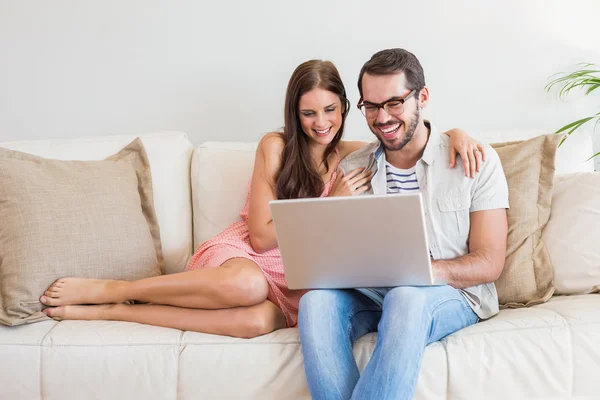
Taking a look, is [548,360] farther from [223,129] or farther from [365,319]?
[223,129]

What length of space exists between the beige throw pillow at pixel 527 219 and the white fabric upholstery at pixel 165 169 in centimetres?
108

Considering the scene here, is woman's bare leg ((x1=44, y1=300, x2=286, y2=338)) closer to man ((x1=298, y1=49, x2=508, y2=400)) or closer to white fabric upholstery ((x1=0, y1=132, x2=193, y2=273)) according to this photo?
man ((x1=298, y1=49, x2=508, y2=400))

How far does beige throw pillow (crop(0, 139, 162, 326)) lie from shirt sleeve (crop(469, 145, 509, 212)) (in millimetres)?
1043

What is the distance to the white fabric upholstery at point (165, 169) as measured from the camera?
8.04ft

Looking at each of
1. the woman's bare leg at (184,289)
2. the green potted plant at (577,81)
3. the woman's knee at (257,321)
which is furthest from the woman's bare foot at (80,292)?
the green potted plant at (577,81)

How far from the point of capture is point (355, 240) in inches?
64.0

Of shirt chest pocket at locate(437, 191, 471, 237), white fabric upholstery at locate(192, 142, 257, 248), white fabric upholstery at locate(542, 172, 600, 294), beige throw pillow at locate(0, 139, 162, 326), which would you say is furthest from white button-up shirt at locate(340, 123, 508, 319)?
beige throw pillow at locate(0, 139, 162, 326)

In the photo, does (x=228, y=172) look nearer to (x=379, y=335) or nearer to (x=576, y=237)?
(x=379, y=335)

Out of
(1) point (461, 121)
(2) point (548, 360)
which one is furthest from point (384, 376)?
(1) point (461, 121)

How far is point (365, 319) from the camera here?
1865 mm

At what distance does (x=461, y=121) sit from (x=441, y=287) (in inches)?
44.4

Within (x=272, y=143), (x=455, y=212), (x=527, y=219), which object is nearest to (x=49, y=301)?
(x=272, y=143)

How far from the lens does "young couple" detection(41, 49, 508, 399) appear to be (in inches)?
65.1

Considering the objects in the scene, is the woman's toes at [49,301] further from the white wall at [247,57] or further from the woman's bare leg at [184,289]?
the white wall at [247,57]
